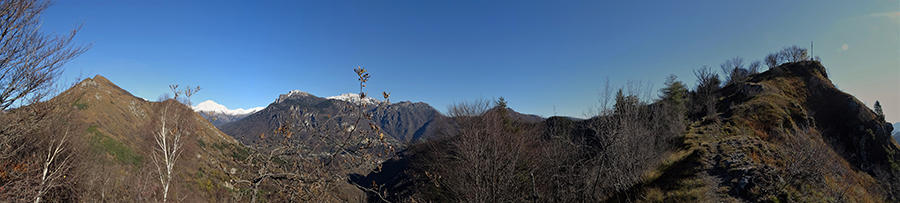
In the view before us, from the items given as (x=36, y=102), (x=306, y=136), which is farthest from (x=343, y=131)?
(x=36, y=102)

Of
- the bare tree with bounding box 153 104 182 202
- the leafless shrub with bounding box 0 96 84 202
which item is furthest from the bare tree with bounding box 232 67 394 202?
the leafless shrub with bounding box 0 96 84 202

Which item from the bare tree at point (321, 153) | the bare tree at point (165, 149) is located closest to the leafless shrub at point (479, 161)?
the bare tree at point (321, 153)

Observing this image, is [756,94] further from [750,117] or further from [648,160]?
[648,160]

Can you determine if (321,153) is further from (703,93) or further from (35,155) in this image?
(703,93)

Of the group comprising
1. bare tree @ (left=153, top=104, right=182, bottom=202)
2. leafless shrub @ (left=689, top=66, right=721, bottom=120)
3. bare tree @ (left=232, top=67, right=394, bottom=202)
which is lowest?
bare tree @ (left=232, top=67, right=394, bottom=202)

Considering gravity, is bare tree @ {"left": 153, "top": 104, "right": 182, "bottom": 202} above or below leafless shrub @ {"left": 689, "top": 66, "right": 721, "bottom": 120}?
below

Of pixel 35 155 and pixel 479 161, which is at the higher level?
pixel 35 155

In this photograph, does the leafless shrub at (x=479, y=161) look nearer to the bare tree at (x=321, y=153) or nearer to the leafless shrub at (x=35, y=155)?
the bare tree at (x=321, y=153)

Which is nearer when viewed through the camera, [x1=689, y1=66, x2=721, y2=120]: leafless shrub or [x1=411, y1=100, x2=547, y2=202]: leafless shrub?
[x1=411, y1=100, x2=547, y2=202]: leafless shrub

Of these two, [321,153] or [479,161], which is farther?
[479,161]

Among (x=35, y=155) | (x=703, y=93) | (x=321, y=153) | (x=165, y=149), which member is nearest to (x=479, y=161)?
(x=321, y=153)

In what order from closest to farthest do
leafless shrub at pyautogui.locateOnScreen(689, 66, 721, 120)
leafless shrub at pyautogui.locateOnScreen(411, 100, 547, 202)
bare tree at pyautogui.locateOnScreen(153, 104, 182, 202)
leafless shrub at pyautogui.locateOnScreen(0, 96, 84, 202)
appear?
1. leafless shrub at pyautogui.locateOnScreen(0, 96, 84, 202)
2. leafless shrub at pyautogui.locateOnScreen(411, 100, 547, 202)
3. bare tree at pyautogui.locateOnScreen(153, 104, 182, 202)
4. leafless shrub at pyautogui.locateOnScreen(689, 66, 721, 120)

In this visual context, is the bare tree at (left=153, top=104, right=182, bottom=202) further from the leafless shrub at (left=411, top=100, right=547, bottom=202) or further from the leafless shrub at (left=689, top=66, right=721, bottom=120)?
the leafless shrub at (left=689, top=66, right=721, bottom=120)

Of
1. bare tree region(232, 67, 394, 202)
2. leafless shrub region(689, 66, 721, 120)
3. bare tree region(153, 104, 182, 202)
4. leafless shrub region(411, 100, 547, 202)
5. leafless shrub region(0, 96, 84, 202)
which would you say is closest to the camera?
bare tree region(232, 67, 394, 202)
